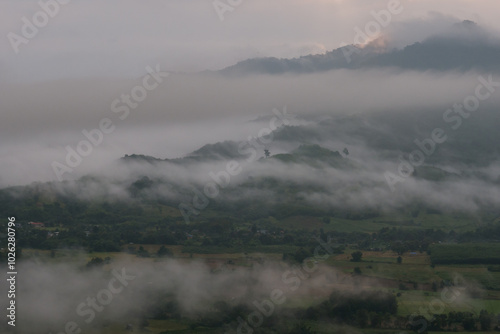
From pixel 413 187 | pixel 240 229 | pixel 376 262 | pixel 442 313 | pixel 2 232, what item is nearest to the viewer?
pixel 442 313

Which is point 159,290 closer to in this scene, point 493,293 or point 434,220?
point 493,293

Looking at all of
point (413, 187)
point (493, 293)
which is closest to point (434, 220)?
point (413, 187)

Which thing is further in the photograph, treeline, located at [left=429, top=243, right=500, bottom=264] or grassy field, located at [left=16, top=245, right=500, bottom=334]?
treeline, located at [left=429, top=243, right=500, bottom=264]

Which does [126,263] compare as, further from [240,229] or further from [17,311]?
[240,229]

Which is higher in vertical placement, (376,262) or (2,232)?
(2,232)

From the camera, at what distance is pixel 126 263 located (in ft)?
346

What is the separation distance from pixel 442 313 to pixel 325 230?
68.3m

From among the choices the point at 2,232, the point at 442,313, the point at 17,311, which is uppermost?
the point at 2,232

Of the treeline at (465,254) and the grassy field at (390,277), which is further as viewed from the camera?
the treeline at (465,254)

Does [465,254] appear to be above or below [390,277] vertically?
above

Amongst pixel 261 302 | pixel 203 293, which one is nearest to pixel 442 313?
pixel 261 302

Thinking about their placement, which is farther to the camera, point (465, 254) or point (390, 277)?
point (465, 254)

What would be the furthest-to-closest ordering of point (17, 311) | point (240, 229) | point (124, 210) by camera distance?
point (124, 210)
point (240, 229)
point (17, 311)

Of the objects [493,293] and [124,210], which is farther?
[124,210]
